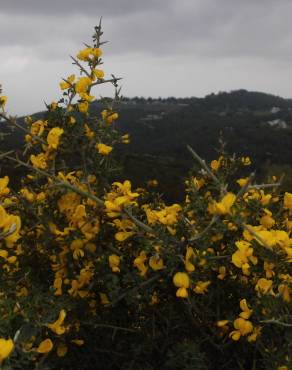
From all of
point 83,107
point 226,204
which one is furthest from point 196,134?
point 226,204

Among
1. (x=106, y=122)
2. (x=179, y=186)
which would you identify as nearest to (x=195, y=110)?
(x=179, y=186)

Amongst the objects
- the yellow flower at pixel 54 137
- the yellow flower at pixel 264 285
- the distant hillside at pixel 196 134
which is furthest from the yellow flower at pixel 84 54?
the distant hillside at pixel 196 134

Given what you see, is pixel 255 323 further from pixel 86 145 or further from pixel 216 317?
pixel 86 145

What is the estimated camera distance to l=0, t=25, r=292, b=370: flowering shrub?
192cm

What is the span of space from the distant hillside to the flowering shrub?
1418 inches

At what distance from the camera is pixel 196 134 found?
111 m

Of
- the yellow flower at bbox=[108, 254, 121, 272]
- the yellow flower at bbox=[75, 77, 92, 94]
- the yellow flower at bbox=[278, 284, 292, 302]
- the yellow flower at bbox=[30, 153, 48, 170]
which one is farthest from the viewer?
the yellow flower at bbox=[75, 77, 92, 94]

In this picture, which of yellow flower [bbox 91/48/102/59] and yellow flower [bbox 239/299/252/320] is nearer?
yellow flower [bbox 239/299/252/320]

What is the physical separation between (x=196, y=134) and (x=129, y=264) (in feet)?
362

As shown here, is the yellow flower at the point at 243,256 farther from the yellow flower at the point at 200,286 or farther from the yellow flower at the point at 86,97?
the yellow flower at the point at 86,97

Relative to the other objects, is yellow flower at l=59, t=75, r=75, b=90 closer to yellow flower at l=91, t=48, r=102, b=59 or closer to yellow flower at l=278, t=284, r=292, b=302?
yellow flower at l=91, t=48, r=102, b=59

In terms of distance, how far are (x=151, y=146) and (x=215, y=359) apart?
101516 millimetres

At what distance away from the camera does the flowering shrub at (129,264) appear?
1919 millimetres

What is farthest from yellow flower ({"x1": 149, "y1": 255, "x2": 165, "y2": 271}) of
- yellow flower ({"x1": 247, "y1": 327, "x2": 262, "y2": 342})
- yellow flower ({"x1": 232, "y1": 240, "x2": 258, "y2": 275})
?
yellow flower ({"x1": 247, "y1": 327, "x2": 262, "y2": 342})
